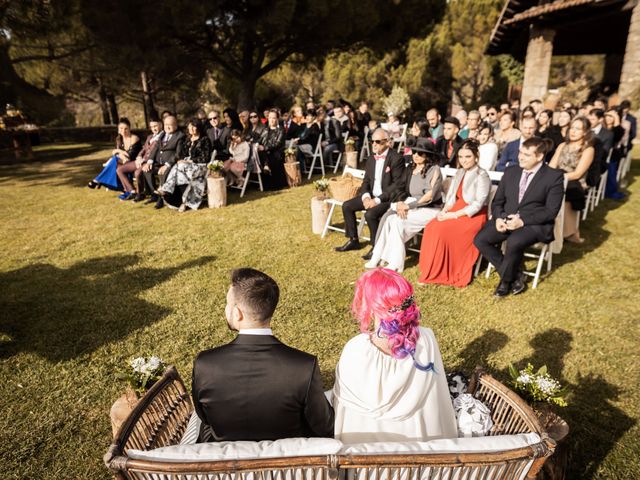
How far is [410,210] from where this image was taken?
18.1 ft

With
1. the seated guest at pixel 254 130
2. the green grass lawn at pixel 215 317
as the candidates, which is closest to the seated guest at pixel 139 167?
the green grass lawn at pixel 215 317

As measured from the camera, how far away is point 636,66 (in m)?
13.0

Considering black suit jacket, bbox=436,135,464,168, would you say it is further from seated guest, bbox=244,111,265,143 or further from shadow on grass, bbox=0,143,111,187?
shadow on grass, bbox=0,143,111,187

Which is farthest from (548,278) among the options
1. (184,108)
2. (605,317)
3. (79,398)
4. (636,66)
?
(184,108)

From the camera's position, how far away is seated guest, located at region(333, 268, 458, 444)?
72.6 inches

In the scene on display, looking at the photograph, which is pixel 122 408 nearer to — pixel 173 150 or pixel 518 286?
pixel 518 286

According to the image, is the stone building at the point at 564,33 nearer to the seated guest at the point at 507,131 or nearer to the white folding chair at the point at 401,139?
the white folding chair at the point at 401,139

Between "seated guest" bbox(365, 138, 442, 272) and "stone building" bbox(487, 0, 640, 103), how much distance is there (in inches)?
435

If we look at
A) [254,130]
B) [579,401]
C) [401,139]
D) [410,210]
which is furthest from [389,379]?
[401,139]

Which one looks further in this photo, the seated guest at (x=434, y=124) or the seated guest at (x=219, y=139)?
the seated guest at (x=219, y=139)

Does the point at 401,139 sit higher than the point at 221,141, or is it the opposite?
the point at 221,141

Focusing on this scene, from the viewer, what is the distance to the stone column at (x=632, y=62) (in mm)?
12734

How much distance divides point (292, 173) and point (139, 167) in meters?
3.33

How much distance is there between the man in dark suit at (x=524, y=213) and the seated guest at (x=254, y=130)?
626 centimetres
